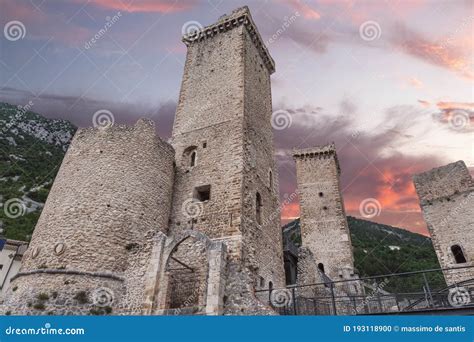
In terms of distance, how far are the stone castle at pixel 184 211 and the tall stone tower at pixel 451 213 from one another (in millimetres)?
116

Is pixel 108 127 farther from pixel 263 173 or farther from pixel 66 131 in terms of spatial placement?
pixel 66 131

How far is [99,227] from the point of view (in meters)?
10.8

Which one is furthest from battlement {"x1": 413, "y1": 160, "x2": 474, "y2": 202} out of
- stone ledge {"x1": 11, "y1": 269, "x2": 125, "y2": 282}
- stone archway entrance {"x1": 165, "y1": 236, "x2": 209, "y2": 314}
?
stone ledge {"x1": 11, "y1": 269, "x2": 125, "y2": 282}

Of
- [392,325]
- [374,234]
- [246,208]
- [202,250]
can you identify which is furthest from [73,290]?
[374,234]

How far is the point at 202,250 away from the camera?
10.8 metres

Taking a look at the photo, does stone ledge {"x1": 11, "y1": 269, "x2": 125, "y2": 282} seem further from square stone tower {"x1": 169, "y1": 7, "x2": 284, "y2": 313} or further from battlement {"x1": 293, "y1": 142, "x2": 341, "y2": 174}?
battlement {"x1": 293, "y1": 142, "x2": 341, "y2": 174}

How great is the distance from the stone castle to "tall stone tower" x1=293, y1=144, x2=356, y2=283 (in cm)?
762

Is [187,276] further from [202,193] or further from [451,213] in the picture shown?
[451,213]

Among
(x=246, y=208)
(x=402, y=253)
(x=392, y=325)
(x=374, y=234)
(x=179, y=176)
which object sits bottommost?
(x=392, y=325)

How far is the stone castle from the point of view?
988cm

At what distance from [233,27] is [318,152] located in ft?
53.5

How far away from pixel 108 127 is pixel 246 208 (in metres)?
6.51

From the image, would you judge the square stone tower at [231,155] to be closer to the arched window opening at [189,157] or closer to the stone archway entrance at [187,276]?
the arched window opening at [189,157]

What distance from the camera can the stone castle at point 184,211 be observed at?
9.88m
